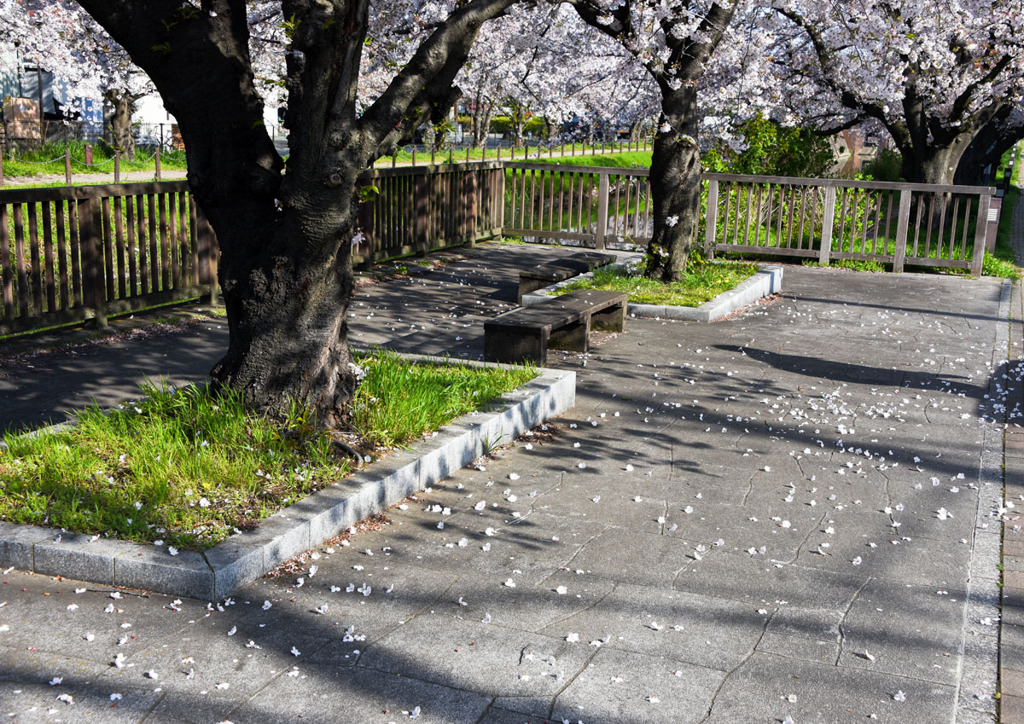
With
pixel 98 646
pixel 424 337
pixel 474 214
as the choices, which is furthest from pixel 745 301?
pixel 98 646

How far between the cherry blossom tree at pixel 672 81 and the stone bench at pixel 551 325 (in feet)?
8.46

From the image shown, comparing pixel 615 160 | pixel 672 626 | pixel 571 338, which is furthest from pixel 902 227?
pixel 615 160

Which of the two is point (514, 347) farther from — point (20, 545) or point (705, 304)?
point (20, 545)

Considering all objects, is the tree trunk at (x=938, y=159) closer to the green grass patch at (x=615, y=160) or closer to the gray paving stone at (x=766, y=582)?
the green grass patch at (x=615, y=160)

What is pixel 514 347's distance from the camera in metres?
8.58

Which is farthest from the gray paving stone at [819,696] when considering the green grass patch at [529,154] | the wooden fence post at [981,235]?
the green grass patch at [529,154]

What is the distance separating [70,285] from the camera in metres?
9.39

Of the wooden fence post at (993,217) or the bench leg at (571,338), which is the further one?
the wooden fence post at (993,217)

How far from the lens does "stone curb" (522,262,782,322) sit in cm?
1113

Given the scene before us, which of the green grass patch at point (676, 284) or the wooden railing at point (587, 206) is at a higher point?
the wooden railing at point (587, 206)

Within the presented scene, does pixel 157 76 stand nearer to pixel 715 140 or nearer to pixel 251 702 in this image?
pixel 251 702

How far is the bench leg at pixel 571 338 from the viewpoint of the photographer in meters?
9.44

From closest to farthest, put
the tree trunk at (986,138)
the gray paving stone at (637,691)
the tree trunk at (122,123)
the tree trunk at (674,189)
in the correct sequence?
the gray paving stone at (637,691)
the tree trunk at (674,189)
the tree trunk at (986,138)
the tree trunk at (122,123)

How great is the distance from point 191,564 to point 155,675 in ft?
2.42
